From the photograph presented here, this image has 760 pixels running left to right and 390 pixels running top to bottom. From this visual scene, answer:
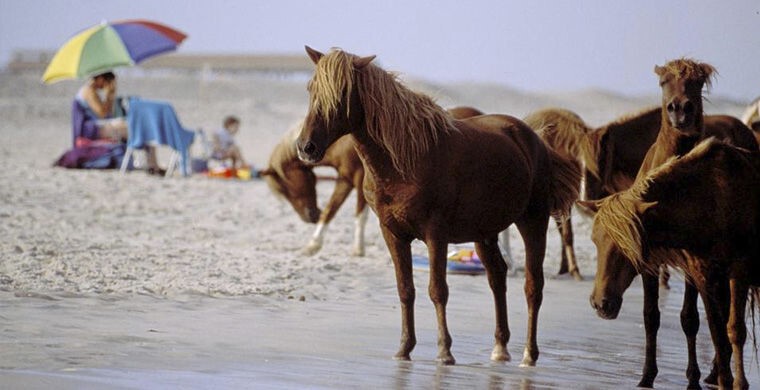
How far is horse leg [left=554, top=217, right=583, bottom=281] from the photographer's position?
43.4 feet

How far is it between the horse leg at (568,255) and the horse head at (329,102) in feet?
18.6

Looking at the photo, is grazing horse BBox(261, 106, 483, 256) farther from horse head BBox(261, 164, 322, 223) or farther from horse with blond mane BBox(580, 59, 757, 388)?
horse with blond mane BBox(580, 59, 757, 388)

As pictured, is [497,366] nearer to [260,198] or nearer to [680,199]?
[680,199]

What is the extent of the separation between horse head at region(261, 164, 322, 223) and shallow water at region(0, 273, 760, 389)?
382 centimetres

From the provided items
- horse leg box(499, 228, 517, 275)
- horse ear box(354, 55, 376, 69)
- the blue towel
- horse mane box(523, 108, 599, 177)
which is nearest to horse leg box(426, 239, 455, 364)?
horse ear box(354, 55, 376, 69)

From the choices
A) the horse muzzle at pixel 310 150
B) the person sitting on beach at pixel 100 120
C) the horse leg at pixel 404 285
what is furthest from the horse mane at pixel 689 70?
the person sitting on beach at pixel 100 120

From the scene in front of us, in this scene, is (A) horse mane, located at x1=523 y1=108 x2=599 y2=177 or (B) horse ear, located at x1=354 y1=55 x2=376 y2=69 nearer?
(B) horse ear, located at x1=354 y1=55 x2=376 y2=69

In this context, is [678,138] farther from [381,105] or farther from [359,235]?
[359,235]

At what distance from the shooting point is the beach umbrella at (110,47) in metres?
20.2

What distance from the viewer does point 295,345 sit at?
321 inches

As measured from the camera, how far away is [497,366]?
807 cm

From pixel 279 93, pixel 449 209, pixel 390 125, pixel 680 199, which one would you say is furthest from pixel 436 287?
pixel 279 93

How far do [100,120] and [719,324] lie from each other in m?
14.5

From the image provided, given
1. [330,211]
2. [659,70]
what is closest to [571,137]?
[330,211]
